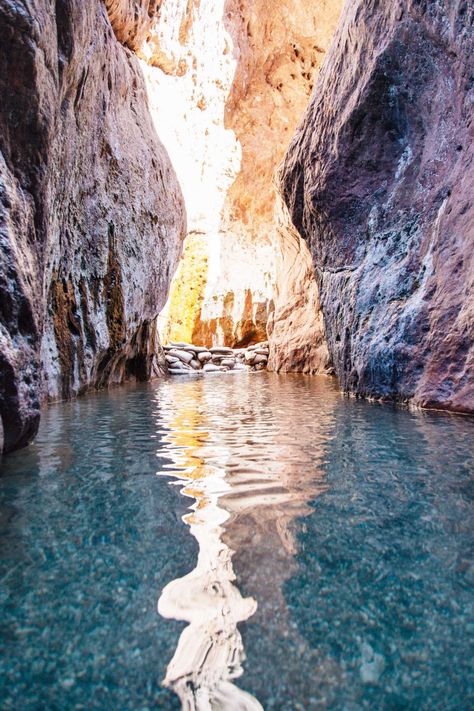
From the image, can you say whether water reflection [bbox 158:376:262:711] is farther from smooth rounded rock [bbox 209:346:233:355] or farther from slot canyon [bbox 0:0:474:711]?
smooth rounded rock [bbox 209:346:233:355]

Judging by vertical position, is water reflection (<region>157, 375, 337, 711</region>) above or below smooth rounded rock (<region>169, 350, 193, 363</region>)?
below

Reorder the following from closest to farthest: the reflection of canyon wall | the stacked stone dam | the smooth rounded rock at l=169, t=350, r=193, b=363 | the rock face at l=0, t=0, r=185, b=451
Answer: the rock face at l=0, t=0, r=185, b=451 < the stacked stone dam < the smooth rounded rock at l=169, t=350, r=193, b=363 < the reflection of canyon wall

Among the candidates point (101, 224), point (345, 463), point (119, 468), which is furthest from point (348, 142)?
point (119, 468)

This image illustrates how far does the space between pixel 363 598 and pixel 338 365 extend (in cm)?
535

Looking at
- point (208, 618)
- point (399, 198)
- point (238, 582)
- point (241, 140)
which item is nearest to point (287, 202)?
point (399, 198)

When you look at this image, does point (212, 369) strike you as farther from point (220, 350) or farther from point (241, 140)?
point (241, 140)

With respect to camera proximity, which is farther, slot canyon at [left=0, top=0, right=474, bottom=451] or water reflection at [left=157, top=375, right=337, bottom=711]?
slot canyon at [left=0, top=0, right=474, bottom=451]

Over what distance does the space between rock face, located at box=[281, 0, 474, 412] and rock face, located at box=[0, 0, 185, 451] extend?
3193 millimetres

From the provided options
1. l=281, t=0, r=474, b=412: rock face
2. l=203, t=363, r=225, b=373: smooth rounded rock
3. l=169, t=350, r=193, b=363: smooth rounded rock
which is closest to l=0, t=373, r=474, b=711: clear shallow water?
l=281, t=0, r=474, b=412: rock face

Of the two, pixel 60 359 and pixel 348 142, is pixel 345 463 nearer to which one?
pixel 60 359

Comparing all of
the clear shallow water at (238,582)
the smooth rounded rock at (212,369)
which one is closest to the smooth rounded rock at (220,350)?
the smooth rounded rock at (212,369)

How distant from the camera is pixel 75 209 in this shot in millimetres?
5168

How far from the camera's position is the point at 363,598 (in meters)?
0.94

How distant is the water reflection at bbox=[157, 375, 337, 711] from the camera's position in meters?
0.73
